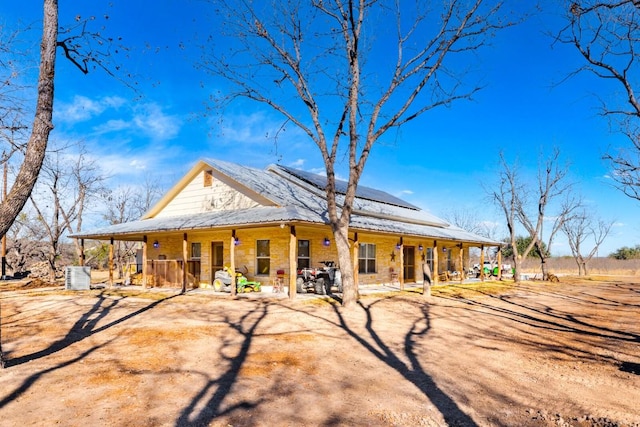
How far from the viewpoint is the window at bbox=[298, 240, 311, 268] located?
54.9 ft

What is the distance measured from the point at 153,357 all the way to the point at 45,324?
4.86 metres

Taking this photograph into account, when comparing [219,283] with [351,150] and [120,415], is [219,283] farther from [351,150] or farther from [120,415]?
[120,415]

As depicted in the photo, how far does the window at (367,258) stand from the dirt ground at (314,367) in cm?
739

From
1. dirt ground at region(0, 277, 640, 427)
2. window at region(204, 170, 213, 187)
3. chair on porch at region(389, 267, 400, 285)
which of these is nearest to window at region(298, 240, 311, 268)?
dirt ground at region(0, 277, 640, 427)

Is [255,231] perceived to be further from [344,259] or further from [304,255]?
[344,259]

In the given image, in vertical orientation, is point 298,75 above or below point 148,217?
above

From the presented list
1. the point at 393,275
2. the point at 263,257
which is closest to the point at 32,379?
the point at 263,257

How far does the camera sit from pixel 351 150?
43.0 feet

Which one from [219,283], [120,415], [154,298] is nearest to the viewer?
[120,415]

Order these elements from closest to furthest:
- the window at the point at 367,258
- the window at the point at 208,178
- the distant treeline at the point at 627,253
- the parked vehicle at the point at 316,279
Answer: the parked vehicle at the point at 316,279 → the window at the point at 208,178 → the window at the point at 367,258 → the distant treeline at the point at 627,253

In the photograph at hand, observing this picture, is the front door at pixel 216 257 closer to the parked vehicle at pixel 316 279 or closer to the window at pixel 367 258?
the parked vehicle at pixel 316 279

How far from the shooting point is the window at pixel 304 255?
1673cm

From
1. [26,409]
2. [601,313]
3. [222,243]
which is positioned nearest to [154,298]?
[222,243]

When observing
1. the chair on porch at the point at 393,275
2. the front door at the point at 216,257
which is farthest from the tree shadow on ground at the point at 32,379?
the chair on porch at the point at 393,275
